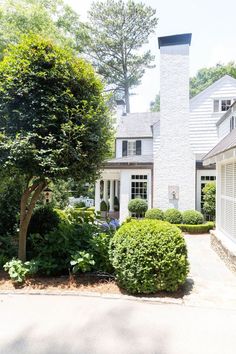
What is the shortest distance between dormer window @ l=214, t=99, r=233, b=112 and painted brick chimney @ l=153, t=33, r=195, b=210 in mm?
2452

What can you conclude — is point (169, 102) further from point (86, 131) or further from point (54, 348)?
point (54, 348)

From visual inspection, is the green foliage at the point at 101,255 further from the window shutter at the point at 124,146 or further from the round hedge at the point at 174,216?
the window shutter at the point at 124,146

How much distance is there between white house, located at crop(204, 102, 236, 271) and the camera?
20.9 ft

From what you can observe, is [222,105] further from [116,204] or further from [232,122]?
[116,204]

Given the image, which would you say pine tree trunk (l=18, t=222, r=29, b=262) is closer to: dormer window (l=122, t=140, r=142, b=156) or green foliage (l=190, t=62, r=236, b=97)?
dormer window (l=122, t=140, r=142, b=156)

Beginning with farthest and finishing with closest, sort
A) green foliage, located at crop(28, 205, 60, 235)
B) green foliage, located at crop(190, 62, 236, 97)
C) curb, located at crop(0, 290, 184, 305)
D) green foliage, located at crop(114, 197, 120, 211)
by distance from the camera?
green foliage, located at crop(190, 62, 236, 97)
green foliage, located at crop(114, 197, 120, 211)
green foliage, located at crop(28, 205, 60, 235)
curb, located at crop(0, 290, 184, 305)

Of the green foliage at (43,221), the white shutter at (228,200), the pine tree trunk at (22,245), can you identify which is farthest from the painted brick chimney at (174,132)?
the pine tree trunk at (22,245)

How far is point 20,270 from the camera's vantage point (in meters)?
5.00

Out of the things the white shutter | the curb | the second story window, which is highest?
the second story window

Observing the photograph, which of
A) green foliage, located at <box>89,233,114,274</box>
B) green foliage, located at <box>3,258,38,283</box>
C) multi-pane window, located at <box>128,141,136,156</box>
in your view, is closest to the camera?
green foliage, located at <box>3,258,38,283</box>

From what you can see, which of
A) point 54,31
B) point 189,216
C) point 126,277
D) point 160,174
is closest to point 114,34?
point 54,31

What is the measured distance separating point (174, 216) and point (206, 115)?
6.85m

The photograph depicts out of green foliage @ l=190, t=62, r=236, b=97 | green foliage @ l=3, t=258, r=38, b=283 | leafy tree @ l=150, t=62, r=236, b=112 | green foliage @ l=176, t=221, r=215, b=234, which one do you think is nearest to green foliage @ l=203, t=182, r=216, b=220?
green foliage @ l=176, t=221, r=215, b=234

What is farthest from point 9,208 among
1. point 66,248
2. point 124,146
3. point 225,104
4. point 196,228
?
point 225,104
